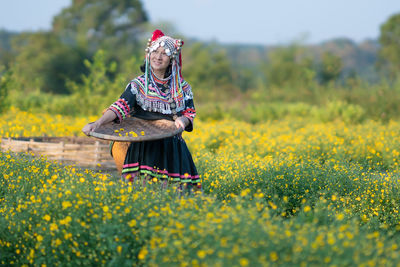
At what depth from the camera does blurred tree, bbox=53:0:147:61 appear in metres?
52.8

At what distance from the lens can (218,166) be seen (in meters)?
5.38

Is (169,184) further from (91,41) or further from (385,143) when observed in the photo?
(91,41)

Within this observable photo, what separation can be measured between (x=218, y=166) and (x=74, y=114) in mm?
8021

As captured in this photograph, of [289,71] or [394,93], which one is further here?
[289,71]

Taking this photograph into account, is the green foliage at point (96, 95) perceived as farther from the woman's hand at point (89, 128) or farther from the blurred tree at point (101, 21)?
the blurred tree at point (101, 21)

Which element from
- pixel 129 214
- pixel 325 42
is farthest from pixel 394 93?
pixel 325 42

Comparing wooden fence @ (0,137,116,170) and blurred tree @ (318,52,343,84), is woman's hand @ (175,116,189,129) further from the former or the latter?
blurred tree @ (318,52,343,84)

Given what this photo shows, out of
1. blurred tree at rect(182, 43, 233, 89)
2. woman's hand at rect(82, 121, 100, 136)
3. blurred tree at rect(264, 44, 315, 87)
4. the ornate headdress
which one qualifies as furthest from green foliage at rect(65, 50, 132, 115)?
blurred tree at rect(182, 43, 233, 89)

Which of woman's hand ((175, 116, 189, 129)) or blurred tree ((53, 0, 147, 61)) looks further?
blurred tree ((53, 0, 147, 61))

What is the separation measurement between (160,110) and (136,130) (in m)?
0.29

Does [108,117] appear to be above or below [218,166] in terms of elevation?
above

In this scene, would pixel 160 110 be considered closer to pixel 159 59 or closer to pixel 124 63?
pixel 159 59

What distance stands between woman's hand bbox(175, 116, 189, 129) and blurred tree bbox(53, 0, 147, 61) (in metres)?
48.0

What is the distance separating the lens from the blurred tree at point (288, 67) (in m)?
32.1
